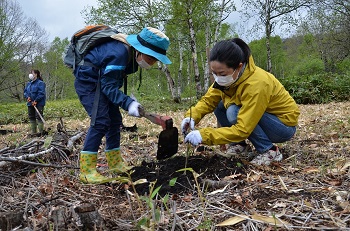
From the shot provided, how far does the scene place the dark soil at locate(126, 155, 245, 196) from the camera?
2.10 meters

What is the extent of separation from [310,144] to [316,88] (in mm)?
8248

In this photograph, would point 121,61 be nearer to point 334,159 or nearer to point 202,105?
point 202,105

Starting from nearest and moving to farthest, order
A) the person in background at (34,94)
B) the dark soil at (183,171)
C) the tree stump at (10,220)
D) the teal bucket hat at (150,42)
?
the tree stump at (10,220), the dark soil at (183,171), the teal bucket hat at (150,42), the person in background at (34,94)

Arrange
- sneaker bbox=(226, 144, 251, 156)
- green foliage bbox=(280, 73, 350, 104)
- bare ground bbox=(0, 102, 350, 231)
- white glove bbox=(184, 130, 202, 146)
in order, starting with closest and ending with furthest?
bare ground bbox=(0, 102, 350, 231) → white glove bbox=(184, 130, 202, 146) → sneaker bbox=(226, 144, 251, 156) → green foliage bbox=(280, 73, 350, 104)

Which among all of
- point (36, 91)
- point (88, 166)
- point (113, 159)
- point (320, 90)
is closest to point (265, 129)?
point (113, 159)

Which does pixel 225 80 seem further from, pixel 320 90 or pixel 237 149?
pixel 320 90

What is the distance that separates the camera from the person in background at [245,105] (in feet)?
7.57

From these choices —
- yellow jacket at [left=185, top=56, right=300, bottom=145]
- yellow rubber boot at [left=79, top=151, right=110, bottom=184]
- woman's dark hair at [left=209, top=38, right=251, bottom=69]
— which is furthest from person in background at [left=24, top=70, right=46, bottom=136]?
woman's dark hair at [left=209, top=38, right=251, bottom=69]

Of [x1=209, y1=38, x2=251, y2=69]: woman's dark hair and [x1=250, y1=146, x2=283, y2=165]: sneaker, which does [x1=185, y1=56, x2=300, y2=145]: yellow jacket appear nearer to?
[x1=209, y1=38, x2=251, y2=69]: woman's dark hair

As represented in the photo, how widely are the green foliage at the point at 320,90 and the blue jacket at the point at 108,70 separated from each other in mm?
9539

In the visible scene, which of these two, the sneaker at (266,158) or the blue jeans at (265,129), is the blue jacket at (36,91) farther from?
the sneaker at (266,158)

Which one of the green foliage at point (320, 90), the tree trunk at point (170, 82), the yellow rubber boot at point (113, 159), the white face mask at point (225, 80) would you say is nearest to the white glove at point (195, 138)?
the white face mask at point (225, 80)

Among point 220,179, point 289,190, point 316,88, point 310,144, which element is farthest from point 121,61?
point 316,88

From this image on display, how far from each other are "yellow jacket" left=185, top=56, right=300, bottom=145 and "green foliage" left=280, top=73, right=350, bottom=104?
28.8 ft
